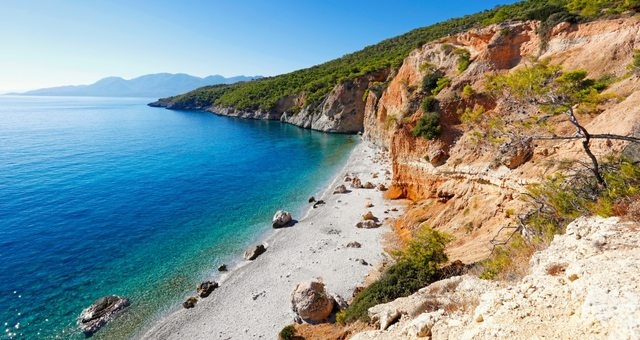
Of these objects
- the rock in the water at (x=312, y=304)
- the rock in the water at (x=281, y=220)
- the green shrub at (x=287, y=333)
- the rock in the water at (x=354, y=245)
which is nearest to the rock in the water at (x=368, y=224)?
the rock in the water at (x=354, y=245)

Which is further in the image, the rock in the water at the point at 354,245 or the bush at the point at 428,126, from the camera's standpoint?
the bush at the point at 428,126

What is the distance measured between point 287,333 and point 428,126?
20088 millimetres

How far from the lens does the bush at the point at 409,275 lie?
14812 millimetres

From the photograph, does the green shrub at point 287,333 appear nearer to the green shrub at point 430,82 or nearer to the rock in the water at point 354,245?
the rock in the water at point 354,245

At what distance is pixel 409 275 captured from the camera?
15562 millimetres

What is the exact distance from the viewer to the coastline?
18656mm

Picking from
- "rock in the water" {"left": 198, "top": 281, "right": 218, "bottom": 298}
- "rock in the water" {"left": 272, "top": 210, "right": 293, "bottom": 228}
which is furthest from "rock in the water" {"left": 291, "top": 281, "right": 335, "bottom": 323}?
"rock in the water" {"left": 272, "top": 210, "right": 293, "bottom": 228}

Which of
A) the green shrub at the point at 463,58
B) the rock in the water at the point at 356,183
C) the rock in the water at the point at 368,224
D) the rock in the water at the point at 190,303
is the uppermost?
the green shrub at the point at 463,58

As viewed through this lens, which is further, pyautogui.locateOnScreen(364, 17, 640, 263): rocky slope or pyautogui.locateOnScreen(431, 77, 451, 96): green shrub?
pyautogui.locateOnScreen(431, 77, 451, 96): green shrub

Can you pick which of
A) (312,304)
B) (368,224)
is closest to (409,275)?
(312,304)

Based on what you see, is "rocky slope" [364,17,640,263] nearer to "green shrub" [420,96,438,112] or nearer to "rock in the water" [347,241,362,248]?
"green shrub" [420,96,438,112]

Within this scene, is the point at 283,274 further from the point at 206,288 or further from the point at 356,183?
the point at 356,183

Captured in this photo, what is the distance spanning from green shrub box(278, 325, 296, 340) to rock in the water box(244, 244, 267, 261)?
31.6 ft

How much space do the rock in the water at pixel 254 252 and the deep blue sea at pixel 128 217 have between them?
1048 millimetres
